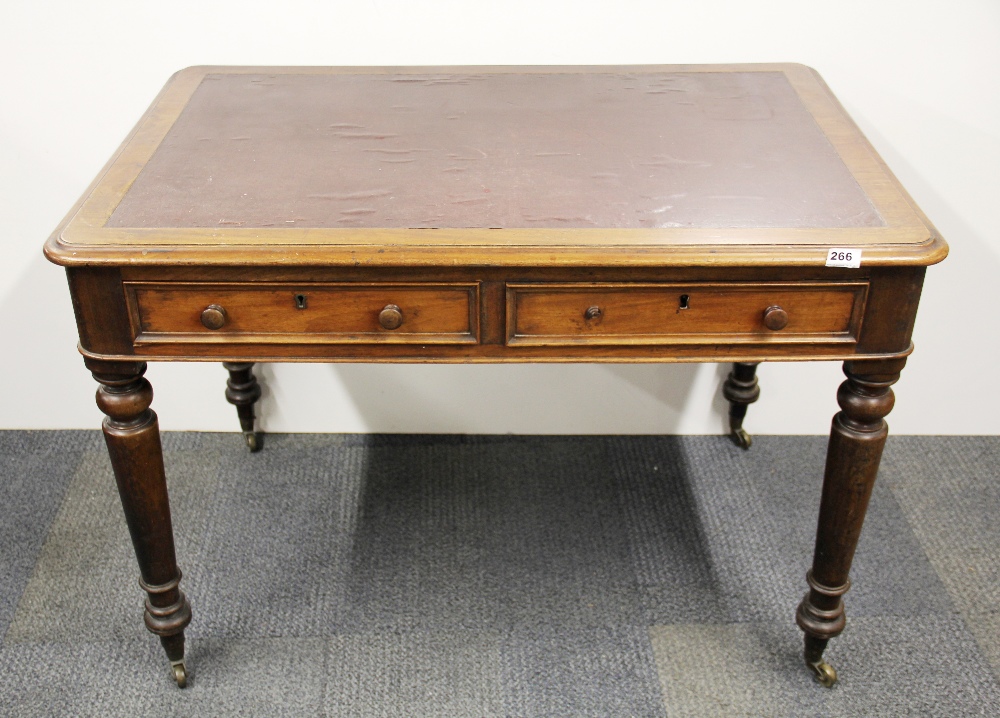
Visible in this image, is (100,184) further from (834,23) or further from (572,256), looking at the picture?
(834,23)

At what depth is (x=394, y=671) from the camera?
1.72m

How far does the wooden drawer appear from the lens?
1336mm

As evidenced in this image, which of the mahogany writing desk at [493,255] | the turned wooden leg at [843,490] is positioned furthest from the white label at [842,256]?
the turned wooden leg at [843,490]

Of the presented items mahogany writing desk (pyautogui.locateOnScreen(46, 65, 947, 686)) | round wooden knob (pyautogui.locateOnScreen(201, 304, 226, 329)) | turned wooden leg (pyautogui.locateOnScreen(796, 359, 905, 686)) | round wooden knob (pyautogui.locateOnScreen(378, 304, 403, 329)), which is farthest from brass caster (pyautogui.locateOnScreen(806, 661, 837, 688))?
round wooden knob (pyautogui.locateOnScreen(201, 304, 226, 329))

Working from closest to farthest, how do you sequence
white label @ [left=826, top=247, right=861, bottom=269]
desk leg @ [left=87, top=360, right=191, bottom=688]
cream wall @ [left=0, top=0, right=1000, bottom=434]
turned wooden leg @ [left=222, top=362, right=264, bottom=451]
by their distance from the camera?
white label @ [left=826, top=247, right=861, bottom=269]
desk leg @ [left=87, top=360, right=191, bottom=688]
cream wall @ [left=0, top=0, right=1000, bottom=434]
turned wooden leg @ [left=222, top=362, right=264, bottom=451]

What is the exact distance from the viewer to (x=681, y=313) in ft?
4.47

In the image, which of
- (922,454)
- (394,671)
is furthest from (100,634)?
(922,454)

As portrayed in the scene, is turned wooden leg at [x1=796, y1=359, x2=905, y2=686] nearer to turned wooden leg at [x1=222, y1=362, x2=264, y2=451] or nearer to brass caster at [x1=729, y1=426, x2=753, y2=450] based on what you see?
brass caster at [x1=729, y1=426, x2=753, y2=450]

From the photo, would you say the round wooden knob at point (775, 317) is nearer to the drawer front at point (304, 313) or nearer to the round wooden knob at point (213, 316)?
the drawer front at point (304, 313)

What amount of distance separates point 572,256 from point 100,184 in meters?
0.65

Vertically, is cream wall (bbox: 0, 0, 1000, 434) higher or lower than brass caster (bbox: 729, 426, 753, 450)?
higher

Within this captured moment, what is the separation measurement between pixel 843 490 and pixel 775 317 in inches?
12.7

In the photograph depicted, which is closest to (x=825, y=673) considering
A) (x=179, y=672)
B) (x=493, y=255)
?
(x=493, y=255)

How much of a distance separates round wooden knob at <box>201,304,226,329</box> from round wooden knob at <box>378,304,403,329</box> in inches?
7.9
